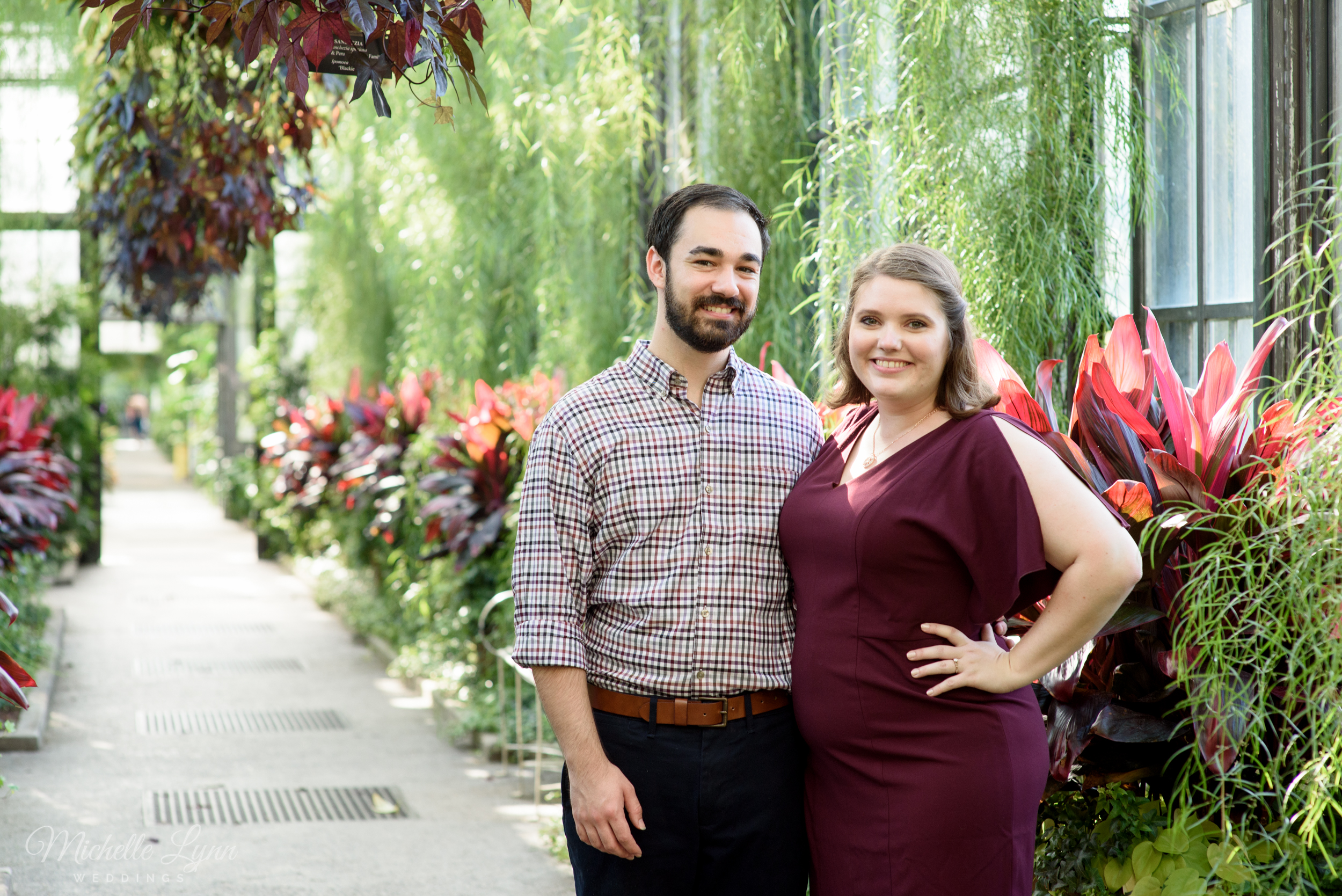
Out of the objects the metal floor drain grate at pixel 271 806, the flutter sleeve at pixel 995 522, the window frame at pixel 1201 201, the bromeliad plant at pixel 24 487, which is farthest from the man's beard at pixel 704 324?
the bromeliad plant at pixel 24 487

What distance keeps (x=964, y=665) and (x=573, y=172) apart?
13.5ft

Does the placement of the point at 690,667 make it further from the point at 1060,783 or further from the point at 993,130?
the point at 993,130

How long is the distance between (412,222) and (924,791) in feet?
18.9

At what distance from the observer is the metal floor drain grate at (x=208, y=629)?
27.7 feet

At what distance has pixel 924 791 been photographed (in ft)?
6.50

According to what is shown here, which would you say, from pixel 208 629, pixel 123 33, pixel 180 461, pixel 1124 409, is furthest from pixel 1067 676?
pixel 180 461

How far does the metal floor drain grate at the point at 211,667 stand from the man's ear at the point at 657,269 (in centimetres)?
571

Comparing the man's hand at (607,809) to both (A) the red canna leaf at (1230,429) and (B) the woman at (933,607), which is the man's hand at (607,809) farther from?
(A) the red canna leaf at (1230,429)

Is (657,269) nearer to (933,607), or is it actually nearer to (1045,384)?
(933,607)

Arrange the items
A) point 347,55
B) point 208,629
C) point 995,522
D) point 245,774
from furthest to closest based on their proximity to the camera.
Result: point 208,629, point 245,774, point 347,55, point 995,522

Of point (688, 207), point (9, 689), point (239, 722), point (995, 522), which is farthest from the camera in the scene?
point (239, 722)

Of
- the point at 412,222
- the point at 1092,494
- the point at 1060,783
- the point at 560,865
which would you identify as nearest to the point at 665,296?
the point at 1092,494

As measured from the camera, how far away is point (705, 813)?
6.93 ft

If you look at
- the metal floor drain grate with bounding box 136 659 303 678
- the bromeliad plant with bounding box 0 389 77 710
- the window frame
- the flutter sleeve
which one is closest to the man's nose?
the flutter sleeve
